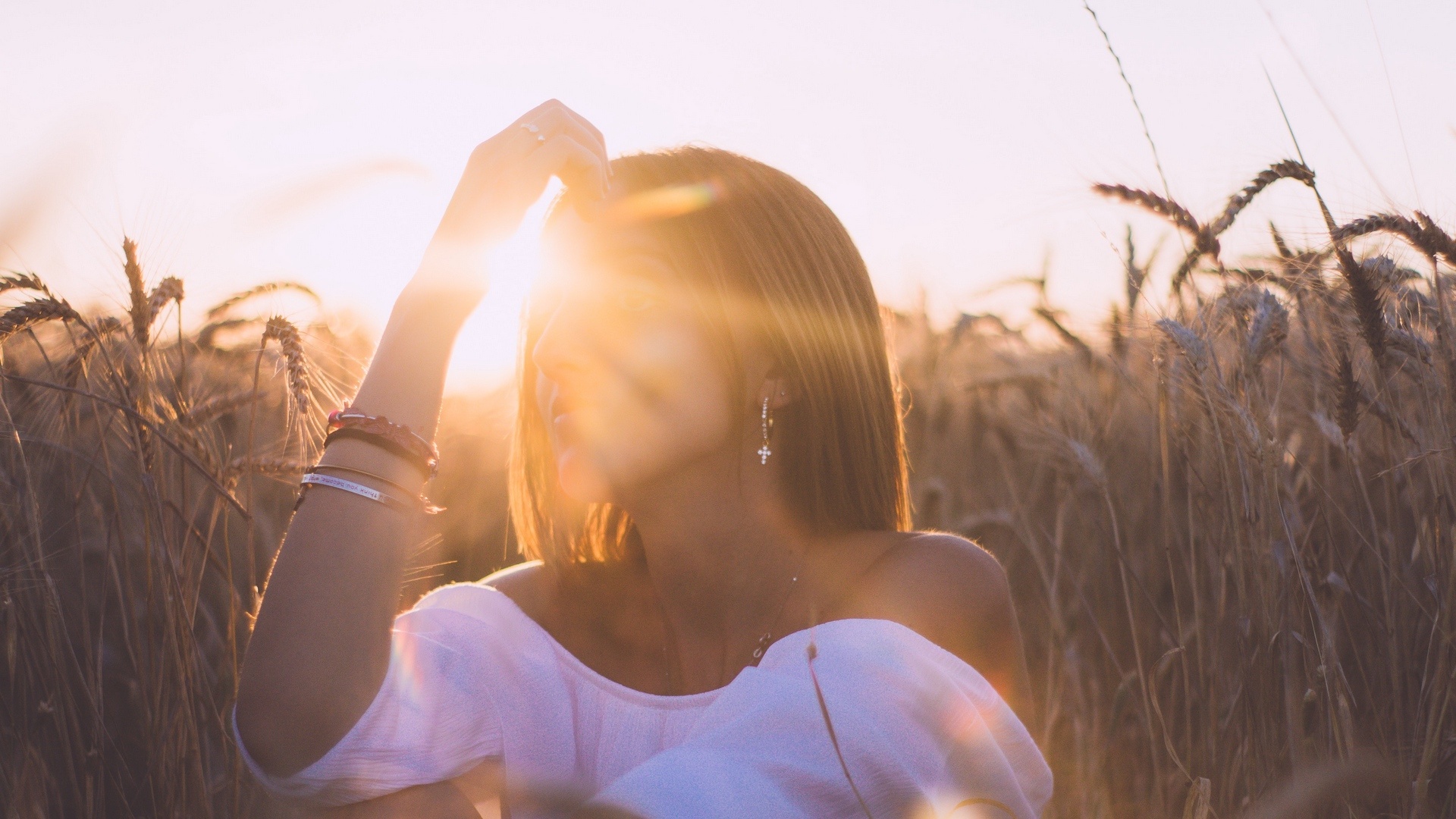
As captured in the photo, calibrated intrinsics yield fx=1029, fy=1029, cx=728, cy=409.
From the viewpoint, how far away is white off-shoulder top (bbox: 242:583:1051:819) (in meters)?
1.14

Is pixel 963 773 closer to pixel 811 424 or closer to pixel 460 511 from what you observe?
pixel 811 424

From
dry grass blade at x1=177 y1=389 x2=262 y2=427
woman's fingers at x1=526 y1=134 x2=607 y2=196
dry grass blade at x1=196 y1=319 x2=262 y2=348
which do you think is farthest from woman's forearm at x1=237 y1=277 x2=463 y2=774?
dry grass blade at x1=196 y1=319 x2=262 y2=348

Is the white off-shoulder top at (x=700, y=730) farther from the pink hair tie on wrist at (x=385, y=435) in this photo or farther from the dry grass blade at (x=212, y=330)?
the dry grass blade at (x=212, y=330)

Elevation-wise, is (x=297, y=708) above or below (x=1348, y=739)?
above

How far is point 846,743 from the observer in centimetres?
118

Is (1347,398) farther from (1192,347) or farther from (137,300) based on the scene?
(137,300)

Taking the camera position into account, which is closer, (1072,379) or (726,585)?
(726,585)

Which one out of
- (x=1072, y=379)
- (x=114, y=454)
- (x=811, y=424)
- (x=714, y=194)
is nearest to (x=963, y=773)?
(x=811, y=424)

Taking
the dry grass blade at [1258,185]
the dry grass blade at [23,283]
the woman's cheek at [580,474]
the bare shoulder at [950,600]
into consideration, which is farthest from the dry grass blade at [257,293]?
the dry grass blade at [1258,185]

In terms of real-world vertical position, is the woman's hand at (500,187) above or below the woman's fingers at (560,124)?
below

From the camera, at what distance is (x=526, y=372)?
2209 mm

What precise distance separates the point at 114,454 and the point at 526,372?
1277 mm

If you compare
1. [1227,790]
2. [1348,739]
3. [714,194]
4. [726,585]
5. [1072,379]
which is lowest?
[1227,790]

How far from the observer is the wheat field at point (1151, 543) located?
166 centimetres
